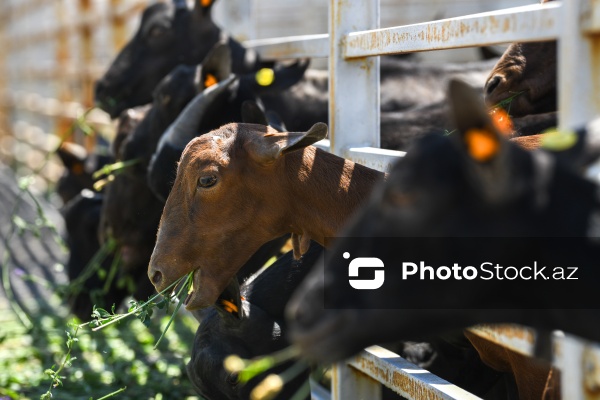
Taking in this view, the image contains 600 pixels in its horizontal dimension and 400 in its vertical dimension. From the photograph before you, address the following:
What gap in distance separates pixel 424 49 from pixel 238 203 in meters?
0.77

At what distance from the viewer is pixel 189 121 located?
4297 millimetres

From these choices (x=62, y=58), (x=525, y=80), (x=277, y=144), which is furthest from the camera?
(x=62, y=58)

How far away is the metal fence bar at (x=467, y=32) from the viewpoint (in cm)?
247

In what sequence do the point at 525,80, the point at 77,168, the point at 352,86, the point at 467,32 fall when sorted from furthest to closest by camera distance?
the point at 77,168 → the point at 525,80 → the point at 352,86 → the point at 467,32

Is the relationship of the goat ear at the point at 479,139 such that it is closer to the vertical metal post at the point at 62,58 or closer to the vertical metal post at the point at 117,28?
the vertical metal post at the point at 117,28

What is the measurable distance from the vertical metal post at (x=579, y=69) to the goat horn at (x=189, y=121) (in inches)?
86.3

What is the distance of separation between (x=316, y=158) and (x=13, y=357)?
3367 mm

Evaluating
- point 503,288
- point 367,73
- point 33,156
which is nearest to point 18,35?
point 33,156

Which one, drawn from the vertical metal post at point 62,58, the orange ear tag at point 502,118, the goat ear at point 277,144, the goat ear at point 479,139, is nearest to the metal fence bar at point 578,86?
the goat ear at point 479,139

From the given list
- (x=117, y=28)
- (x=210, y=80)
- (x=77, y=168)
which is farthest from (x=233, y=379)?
(x=117, y=28)

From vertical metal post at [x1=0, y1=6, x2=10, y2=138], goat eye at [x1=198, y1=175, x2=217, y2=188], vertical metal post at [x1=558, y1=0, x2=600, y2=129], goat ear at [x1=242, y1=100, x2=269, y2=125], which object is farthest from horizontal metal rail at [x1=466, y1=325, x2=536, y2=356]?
vertical metal post at [x1=0, y1=6, x2=10, y2=138]

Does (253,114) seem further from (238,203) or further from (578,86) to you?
(578,86)

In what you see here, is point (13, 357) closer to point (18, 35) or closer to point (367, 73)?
point (367, 73)

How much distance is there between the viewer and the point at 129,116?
5598 millimetres
